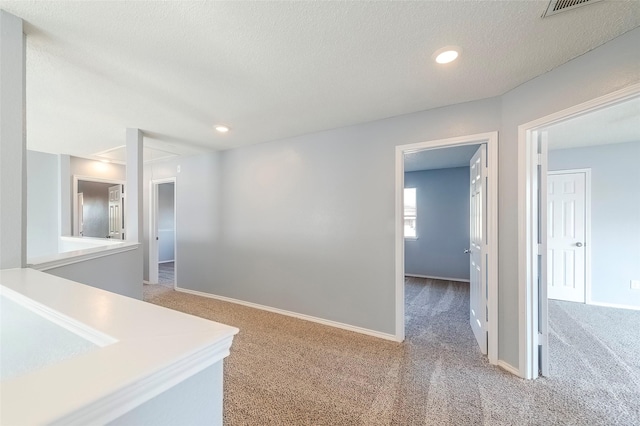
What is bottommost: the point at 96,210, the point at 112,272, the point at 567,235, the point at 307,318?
the point at 307,318

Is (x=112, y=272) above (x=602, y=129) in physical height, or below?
below

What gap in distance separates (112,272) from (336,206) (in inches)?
93.5

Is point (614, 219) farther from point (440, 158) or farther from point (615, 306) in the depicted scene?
point (440, 158)

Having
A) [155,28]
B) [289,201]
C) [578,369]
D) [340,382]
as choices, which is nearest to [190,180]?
[289,201]

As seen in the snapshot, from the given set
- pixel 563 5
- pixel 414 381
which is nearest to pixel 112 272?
pixel 414 381

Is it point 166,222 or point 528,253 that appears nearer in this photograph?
point 528,253

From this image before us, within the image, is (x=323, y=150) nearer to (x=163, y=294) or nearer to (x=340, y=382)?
(x=340, y=382)

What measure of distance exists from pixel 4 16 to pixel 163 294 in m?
3.86

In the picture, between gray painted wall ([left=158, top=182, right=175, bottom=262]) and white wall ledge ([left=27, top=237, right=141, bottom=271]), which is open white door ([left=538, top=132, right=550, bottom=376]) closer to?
white wall ledge ([left=27, top=237, right=141, bottom=271])

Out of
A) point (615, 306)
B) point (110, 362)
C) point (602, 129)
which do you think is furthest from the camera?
point (615, 306)

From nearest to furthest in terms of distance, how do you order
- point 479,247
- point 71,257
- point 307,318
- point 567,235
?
point 71,257 < point 479,247 < point 307,318 < point 567,235

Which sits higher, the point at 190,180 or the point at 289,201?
the point at 190,180

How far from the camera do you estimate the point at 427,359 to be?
2354 mm

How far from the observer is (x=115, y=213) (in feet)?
18.7
